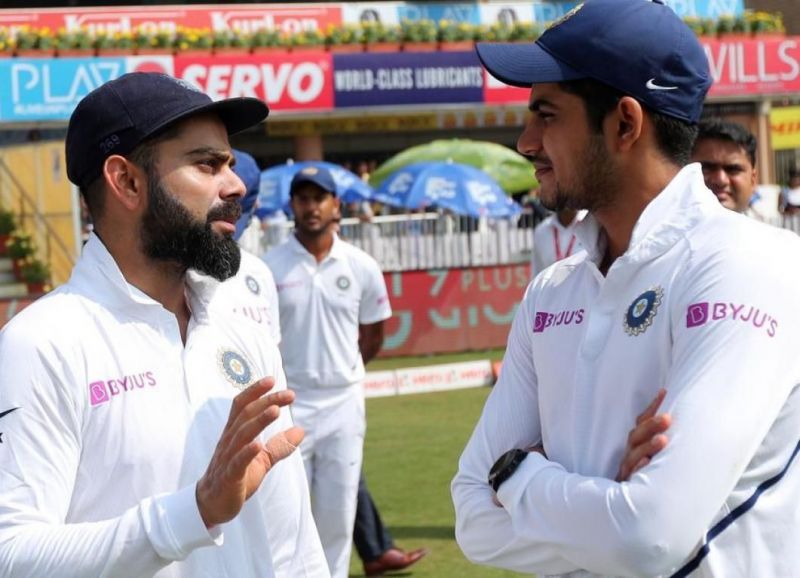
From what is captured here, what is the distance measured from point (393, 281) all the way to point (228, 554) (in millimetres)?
16821

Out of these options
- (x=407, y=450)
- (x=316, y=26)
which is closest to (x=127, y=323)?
(x=407, y=450)

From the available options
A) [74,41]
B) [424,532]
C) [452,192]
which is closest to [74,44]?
[74,41]

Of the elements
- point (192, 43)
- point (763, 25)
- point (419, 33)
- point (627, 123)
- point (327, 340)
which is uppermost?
point (627, 123)

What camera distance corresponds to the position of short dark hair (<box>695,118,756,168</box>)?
5406 mm

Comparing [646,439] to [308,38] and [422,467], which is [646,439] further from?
[308,38]

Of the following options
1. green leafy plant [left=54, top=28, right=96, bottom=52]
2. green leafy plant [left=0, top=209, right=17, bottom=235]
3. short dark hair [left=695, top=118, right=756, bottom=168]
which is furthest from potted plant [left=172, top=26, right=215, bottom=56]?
short dark hair [left=695, top=118, right=756, bottom=168]

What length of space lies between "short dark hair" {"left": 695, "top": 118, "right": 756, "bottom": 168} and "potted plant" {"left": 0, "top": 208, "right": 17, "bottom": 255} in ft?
56.4

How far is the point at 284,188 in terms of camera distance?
23.6 m

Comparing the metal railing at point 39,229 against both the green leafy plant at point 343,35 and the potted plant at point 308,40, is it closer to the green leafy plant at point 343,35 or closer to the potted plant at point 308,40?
the potted plant at point 308,40

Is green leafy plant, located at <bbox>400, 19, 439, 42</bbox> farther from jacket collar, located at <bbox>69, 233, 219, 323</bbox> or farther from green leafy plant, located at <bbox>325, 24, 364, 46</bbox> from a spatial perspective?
jacket collar, located at <bbox>69, 233, 219, 323</bbox>

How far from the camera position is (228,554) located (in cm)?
328

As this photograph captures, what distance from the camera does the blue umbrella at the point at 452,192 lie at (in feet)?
75.7

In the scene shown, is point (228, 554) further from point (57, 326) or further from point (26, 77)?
point (26, 77)

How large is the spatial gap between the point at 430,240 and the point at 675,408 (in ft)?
58.7
